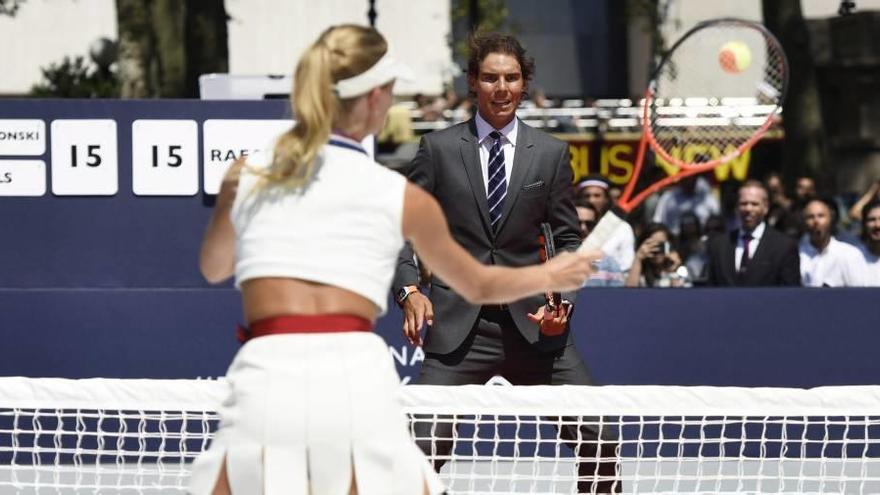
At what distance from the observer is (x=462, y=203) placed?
5.53 m

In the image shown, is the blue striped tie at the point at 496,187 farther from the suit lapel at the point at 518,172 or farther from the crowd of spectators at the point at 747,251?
the crowd of spectators at the point at 747,251

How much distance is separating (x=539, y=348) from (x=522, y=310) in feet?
0.46

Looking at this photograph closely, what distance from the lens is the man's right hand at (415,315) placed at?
5.24 metres

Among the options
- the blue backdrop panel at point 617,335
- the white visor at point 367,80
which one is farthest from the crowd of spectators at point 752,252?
the white visor at point 367,80

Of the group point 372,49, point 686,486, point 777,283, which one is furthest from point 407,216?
point 777,283

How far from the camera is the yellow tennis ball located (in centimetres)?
1210

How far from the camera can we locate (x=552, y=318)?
210 inches

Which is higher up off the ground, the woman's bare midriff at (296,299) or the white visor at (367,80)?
the white visor at (367,80)

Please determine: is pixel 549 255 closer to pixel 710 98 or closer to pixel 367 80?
pixel 367 80

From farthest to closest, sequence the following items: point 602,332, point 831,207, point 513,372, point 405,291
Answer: point 831,207
point 602,332
point 513,372
point 405,291

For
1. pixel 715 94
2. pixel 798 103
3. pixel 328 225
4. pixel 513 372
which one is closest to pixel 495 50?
pixel 513 372

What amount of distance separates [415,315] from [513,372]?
1.50 feet

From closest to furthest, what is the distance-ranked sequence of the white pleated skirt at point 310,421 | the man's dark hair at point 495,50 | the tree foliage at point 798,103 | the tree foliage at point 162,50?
the white pleated skirt at point 310,421, the man's dark hair at point 495,50, the tree foliage at point 162,50, the tree foliage at point 798,103

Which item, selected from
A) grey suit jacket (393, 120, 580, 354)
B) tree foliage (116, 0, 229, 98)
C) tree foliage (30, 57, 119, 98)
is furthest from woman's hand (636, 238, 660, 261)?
tree foliage (30, 57, 119, 98)
